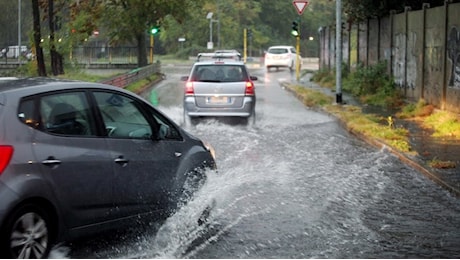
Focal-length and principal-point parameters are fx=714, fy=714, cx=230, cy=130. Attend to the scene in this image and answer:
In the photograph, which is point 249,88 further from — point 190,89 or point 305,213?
point 305,213

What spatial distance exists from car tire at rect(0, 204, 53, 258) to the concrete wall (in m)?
12.4

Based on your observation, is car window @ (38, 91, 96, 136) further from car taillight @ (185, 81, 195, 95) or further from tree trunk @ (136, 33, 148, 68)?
tree trunk @ (136, 33, 148, 68)

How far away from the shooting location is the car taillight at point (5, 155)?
17.2 feet

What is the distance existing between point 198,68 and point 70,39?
14588mm

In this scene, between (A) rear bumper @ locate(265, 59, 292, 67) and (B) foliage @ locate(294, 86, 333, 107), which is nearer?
(B) foliage @ locate(294, 86, 333, 107)

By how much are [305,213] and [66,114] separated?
3.24 metres

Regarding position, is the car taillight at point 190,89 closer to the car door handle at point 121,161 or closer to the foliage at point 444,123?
the foliage at point 444,123

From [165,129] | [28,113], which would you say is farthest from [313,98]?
[28,113]

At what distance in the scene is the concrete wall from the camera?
1652 centimetres

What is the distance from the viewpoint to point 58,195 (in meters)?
5.62

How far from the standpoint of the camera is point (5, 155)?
208 inches

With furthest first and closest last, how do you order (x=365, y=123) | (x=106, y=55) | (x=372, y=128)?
(x=106, y=55) → (x=365, y=123) → (x=372, y=128)

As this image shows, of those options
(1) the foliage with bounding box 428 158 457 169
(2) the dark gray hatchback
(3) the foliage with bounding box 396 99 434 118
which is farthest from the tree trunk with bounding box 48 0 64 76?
(2) the dark gray hatchback

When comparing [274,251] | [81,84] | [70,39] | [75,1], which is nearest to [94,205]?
[81,84]
